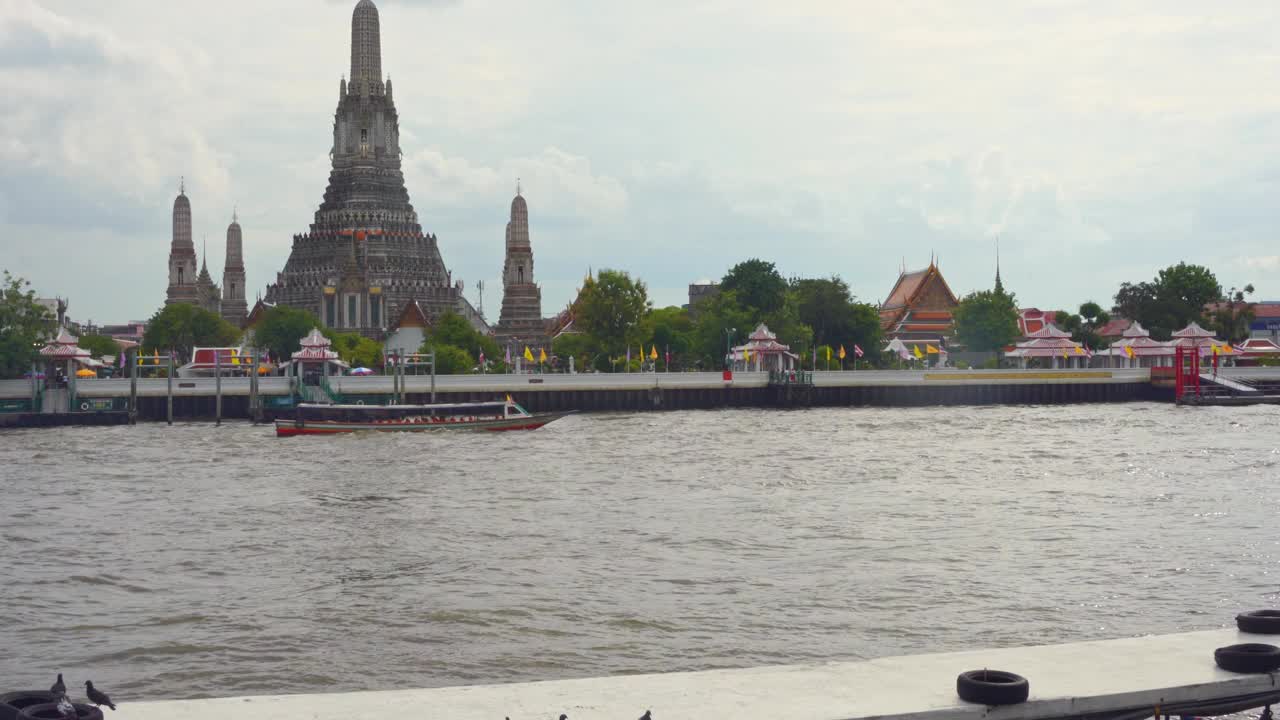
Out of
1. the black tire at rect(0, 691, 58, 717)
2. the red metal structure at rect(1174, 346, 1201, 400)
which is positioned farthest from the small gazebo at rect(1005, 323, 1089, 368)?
the black tire at rect(0, 691, 58, 717)

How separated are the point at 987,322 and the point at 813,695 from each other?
113415mm

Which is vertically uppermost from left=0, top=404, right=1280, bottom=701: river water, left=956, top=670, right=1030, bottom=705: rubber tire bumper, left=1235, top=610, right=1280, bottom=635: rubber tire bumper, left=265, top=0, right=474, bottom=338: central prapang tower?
left=265, top=0, right=474, bottom=338: central prapang tower

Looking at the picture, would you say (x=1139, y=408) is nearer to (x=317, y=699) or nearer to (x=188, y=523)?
(x=188, y=523)

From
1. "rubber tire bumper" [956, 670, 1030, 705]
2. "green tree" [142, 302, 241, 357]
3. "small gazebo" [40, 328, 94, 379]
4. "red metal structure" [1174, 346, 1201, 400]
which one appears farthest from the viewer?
"green tree" [142, 302, 241, 357]

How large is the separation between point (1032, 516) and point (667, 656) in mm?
15274

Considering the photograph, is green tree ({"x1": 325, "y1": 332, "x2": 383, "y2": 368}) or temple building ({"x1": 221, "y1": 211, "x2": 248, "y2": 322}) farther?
temple building ({"x1": 221, "y1": 211, "x2": 248, "y2": 322})

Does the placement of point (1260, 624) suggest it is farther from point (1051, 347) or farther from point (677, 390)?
point (1051, 347)

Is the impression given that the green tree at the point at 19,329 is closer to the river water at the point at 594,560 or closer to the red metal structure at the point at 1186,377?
the river water at the point at 594,560

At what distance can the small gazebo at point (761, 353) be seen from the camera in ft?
319

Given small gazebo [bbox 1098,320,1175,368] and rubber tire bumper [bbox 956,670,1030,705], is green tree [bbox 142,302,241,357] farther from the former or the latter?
rubber tire bumper [bbox 956,670,1030,705]

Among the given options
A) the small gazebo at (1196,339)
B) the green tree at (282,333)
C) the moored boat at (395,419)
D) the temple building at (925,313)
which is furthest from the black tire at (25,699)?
the temple building at (925,313)

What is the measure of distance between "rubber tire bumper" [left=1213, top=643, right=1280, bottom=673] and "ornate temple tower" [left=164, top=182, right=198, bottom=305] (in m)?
172

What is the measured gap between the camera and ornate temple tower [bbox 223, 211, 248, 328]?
182663 millimetres

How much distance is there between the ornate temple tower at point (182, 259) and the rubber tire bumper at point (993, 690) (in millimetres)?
172197
